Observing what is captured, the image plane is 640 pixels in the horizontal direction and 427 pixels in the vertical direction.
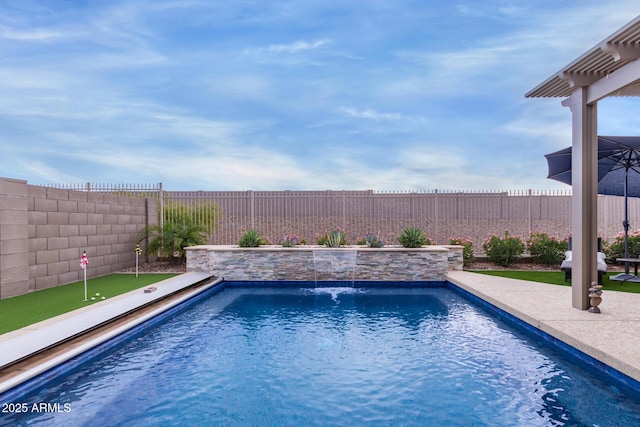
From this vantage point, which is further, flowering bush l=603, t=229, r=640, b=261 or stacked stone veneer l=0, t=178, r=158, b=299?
flowering bush l=603, t=229, r=640, b=261

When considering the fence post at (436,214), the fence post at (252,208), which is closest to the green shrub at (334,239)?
the fence post at (252,208)

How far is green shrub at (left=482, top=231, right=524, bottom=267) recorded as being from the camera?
36.2 ft

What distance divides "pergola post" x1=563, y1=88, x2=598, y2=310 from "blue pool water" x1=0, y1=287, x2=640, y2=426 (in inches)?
51.0

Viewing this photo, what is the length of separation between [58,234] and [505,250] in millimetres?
10768

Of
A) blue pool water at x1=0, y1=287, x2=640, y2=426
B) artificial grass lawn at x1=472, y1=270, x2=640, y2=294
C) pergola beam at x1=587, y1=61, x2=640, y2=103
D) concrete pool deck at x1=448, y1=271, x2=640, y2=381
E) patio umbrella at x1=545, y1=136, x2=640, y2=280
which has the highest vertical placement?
pergola beam at x1=587, y1=61, x2=640, y2=103

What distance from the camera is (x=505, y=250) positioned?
36.2 feet

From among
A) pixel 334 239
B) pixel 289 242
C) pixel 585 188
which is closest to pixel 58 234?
pixel 289 242

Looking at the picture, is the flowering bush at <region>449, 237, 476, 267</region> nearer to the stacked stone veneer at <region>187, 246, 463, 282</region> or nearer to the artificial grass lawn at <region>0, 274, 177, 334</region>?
the stacked stone veneer at <region>187, 246, 463, 282</region>

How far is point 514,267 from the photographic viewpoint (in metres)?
11.0

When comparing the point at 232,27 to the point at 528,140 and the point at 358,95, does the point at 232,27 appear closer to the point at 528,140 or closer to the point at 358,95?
the point at 358,95

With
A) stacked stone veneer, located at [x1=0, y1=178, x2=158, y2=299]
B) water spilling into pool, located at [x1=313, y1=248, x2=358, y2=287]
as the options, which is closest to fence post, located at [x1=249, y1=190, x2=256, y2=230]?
stacked stone veneer, located at [x1=0, y1=178, x2=158, y2=299]

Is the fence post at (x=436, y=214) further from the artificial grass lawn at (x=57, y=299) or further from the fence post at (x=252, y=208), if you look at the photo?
the artificial grass lawn at (x=57, y=299)

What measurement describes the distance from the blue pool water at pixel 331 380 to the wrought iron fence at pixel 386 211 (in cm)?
683

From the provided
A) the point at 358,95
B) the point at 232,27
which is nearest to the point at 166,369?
the point at 232,27
